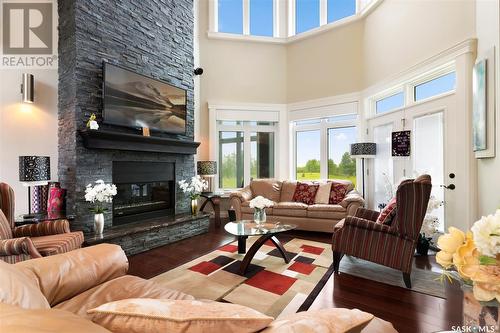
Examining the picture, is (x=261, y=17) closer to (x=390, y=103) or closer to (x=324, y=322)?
(x=390, y=103)

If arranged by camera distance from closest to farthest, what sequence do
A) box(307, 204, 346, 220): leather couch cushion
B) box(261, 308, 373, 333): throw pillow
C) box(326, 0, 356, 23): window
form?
box(261, 308, 373, 333): throw pillow, box(307, 204, 346, 220): leather couch cushion, box(326, 0, 356, 23): window

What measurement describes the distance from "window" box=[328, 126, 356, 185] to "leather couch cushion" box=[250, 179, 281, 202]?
51.5 inches

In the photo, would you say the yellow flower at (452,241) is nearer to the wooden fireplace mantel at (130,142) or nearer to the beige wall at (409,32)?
the beige wall at (409,32)

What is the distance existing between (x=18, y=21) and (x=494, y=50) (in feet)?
19.5

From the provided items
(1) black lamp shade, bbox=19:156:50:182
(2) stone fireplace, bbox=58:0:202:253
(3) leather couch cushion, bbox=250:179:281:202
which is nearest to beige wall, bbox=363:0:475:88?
(3) leather couch cushion, bbox=250:179:281:202

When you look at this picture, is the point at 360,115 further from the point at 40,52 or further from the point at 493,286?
the point at 40,52

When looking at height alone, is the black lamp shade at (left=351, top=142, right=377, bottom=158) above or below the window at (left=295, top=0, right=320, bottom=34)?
below

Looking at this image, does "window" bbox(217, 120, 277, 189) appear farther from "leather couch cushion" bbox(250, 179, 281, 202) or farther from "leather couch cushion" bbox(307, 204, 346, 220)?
"leather couch cushion" bbox(307, 204, 346, 220)

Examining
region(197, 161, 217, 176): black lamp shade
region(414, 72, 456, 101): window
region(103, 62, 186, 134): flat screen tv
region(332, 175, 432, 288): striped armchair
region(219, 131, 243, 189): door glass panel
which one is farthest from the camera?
region(219, 131, 243, 189): door glass panel

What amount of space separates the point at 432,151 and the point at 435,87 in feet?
3.09

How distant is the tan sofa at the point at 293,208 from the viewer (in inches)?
163

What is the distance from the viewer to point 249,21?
19.9ft

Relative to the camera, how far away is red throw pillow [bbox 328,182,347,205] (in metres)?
4.61

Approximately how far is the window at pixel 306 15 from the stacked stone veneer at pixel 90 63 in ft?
11.3
